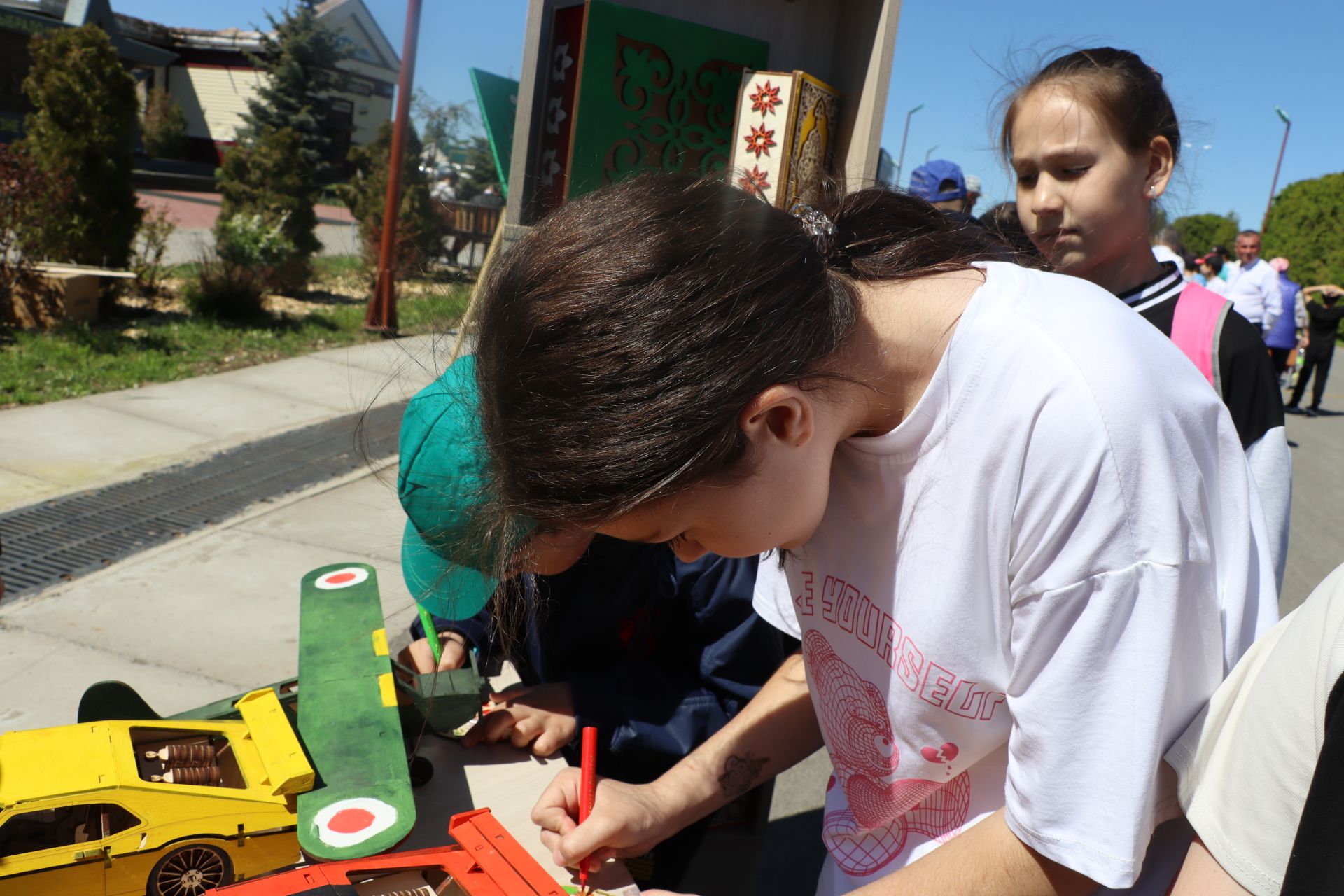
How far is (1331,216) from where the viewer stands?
2231 centimetres

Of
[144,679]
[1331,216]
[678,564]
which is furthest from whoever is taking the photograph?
[1331,216]

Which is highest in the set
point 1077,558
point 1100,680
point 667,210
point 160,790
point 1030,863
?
point 667,210

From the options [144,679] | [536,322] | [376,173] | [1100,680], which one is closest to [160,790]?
[536,322]

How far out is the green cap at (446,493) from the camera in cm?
124

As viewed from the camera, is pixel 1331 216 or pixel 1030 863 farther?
A: pixel 1331 216

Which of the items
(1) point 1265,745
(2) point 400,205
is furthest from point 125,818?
(2) point 400,205

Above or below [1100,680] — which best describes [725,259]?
above

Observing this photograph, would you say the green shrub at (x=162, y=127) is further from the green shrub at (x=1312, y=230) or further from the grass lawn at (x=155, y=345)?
the green shrub at (x=1312, y=230)

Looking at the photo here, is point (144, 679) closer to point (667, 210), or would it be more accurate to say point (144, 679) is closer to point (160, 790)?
point (160, 790)

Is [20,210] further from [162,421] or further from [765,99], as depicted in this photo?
[765,99]

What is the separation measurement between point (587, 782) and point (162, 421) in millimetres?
5638

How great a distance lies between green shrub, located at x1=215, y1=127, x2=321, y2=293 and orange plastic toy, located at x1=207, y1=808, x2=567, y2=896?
1056cm

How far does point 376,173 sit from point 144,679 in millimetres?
10741

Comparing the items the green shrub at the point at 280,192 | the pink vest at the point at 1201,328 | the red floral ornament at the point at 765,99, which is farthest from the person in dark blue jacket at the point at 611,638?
the green shrub at the point at 280,192
